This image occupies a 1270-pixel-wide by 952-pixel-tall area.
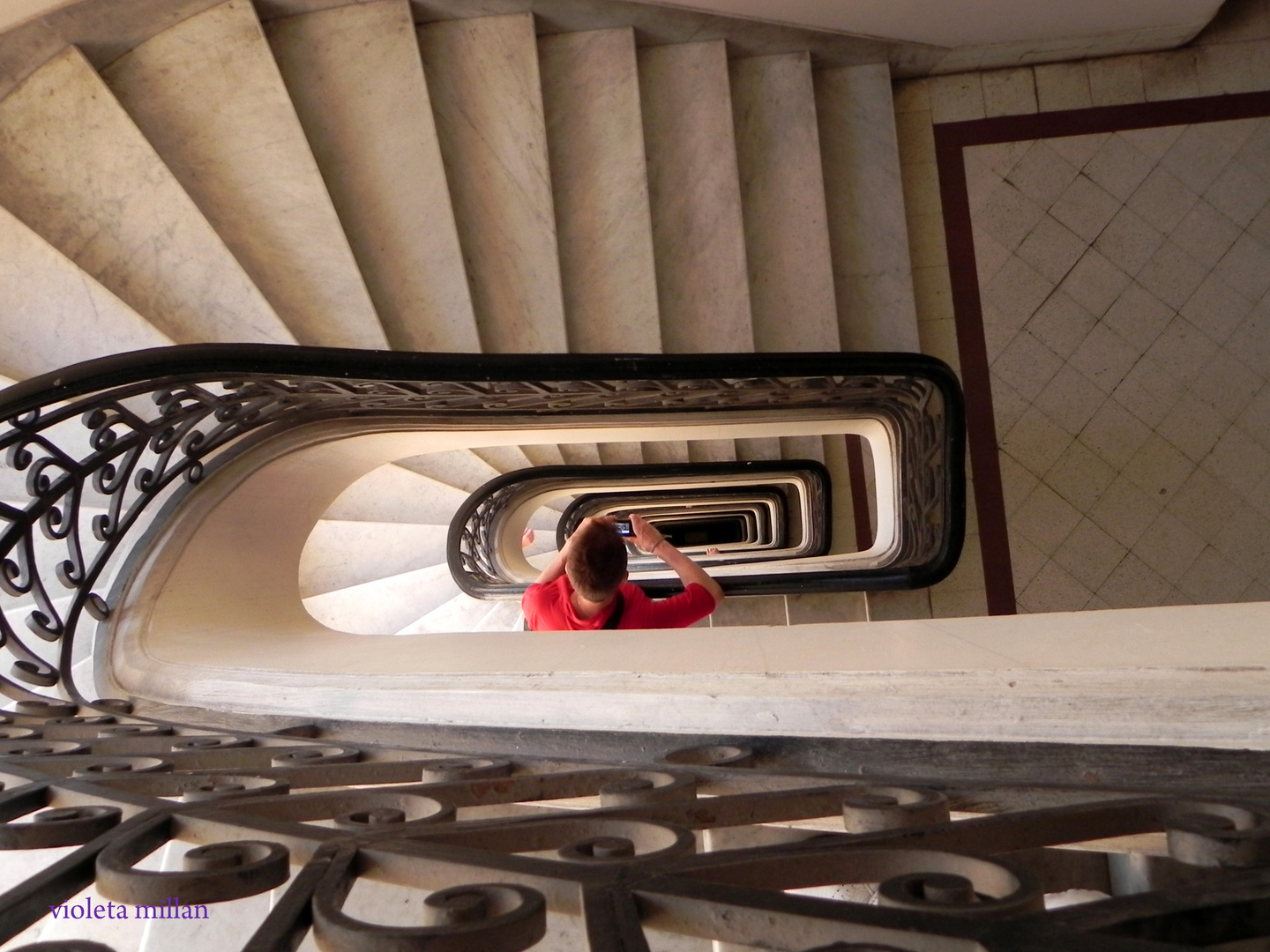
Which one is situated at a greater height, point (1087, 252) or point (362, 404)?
point (1087, 252)

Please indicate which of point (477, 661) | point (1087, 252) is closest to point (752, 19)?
point (1087, 252)

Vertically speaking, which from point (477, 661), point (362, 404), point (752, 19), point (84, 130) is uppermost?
point (752, 19)

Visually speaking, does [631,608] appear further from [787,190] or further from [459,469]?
[459,469]

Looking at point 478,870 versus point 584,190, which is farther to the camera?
point 584,190

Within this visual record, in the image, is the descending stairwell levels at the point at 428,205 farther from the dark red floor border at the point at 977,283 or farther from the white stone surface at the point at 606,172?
the dark red floor border at the point at 977,283

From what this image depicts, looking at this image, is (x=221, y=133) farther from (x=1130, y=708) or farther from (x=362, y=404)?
(x=1130, y=708)

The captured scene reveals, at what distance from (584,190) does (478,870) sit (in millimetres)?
4097

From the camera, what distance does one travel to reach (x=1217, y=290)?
5230 mm

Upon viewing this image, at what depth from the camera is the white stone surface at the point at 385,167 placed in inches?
144

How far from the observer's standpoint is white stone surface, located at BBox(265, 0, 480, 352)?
3.65 metres

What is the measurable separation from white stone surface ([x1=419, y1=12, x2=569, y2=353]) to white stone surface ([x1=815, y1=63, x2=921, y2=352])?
71.6 inches

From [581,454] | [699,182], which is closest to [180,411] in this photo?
[699,182]

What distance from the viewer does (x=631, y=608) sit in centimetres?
339

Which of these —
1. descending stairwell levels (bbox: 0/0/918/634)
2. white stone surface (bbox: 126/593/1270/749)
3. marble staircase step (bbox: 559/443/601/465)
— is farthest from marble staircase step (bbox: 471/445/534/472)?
white stone surface (bbox: 126/593/1270/749)
